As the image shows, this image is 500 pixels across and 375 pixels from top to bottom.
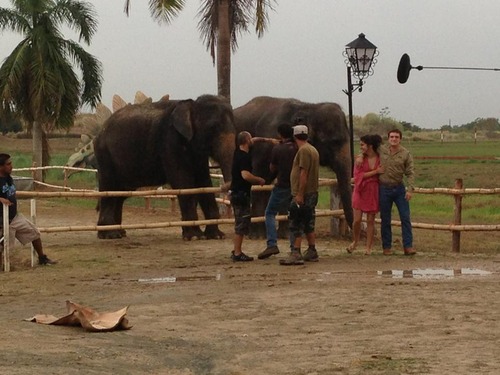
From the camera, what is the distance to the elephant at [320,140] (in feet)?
55.2

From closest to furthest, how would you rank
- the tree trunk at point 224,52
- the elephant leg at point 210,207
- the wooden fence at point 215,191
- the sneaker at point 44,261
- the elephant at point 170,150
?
1. the sneaker at point 44,261
2. the wooden fence at point 215,191
3. the elephant at point 170,150
4. the elephant leg at point 210,207
5. the tree trunk at point 224,52

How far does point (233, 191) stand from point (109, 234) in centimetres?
453

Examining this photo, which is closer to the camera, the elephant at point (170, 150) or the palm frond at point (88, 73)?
the elephant at point (170, 150)

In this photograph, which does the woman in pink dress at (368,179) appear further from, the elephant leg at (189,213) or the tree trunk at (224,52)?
the tree trunk at (224,52)

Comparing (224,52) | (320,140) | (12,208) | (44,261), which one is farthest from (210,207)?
(224,52)

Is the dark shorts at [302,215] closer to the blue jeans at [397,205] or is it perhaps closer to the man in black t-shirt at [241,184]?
the man in black t-shirt at [241,184]

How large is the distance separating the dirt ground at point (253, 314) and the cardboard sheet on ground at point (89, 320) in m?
0.09

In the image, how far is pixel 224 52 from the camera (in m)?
23.4

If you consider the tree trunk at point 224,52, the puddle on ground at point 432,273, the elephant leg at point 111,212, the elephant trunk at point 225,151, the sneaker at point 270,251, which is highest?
the tree trunk at point 224,52

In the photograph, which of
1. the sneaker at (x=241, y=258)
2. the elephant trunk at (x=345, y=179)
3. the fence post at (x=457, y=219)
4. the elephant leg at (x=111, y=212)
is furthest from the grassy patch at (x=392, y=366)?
the elephant leg at (x=111, y=212)

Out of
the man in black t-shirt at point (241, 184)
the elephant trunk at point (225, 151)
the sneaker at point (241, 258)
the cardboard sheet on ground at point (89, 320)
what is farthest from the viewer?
the elephant trunk at point (225, 151)

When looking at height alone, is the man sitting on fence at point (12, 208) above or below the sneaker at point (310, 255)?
above

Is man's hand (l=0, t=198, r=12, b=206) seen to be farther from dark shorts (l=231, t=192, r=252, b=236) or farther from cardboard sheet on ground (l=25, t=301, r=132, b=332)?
cardboard sheet on ground (l=25, t=301, r=132, b=332)

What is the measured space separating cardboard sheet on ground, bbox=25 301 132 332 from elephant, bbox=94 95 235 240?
7635mm
